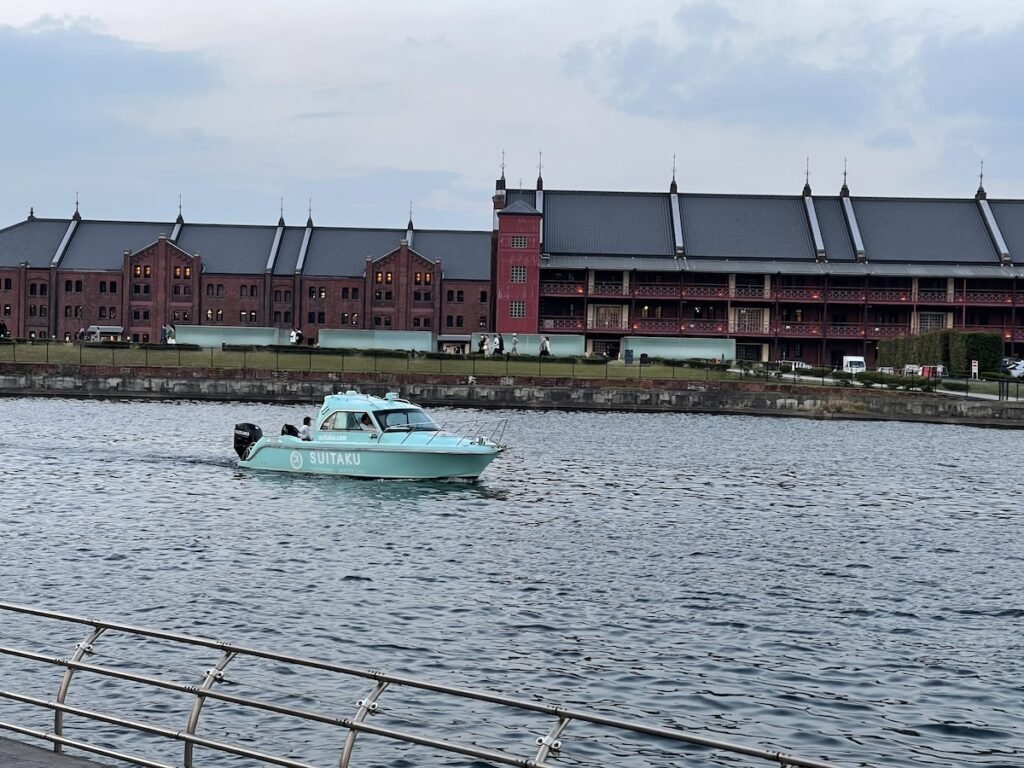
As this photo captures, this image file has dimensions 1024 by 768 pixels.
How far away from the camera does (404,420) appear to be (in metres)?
46.0

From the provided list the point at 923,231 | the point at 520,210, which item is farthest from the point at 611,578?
the point at 923,231

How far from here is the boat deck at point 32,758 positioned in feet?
36.5

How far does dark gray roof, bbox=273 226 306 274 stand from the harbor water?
3488 inches

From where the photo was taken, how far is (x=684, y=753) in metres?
17.5

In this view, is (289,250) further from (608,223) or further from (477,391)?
(477,391)

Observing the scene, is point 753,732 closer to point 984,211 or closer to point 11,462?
point 11,462

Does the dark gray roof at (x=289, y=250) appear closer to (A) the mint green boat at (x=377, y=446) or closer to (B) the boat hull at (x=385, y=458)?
Answer: (A) the mint green boat at (x=377, y=446)

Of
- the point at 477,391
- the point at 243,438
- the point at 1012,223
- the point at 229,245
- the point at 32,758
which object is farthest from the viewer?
the point at 229,245

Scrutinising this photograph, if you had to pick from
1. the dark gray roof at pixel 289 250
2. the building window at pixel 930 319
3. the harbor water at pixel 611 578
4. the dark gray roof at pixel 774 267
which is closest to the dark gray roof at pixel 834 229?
the dark gray roof at pixel 774 267

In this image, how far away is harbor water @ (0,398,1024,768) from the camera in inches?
770

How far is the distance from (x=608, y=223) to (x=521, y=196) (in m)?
9.96

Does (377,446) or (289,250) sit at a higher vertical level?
(289,250)

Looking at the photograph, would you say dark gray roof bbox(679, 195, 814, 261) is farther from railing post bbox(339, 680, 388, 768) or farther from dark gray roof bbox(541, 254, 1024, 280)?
railing post bbox(339, 680, 388, 768)

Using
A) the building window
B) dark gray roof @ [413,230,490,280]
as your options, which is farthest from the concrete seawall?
dark gray roof @ [413,230,490,280]
